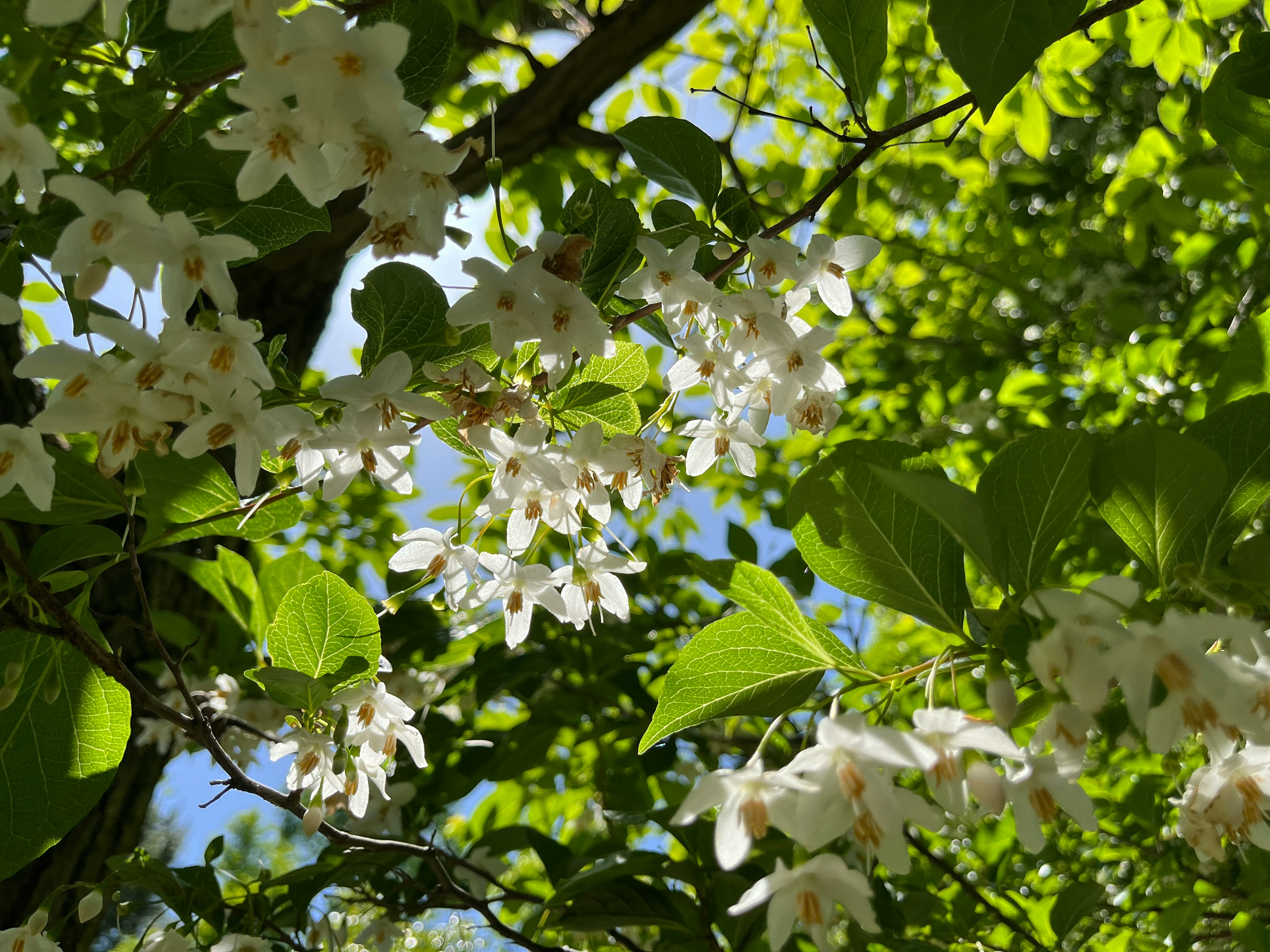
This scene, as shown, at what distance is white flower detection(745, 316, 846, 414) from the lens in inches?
40.4

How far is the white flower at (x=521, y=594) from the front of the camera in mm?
1164

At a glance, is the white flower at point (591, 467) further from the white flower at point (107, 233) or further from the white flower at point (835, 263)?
the white flower at point (107, 233)

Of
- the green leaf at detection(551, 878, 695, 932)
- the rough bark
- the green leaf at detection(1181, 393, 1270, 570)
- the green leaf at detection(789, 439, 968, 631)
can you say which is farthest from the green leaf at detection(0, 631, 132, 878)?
the green leaf at detection(1181, 393, 1270, 570)

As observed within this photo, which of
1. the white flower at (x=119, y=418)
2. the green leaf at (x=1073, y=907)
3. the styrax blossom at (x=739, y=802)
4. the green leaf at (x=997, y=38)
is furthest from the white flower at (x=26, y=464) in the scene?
the green leaf at (x=1073, y=907)

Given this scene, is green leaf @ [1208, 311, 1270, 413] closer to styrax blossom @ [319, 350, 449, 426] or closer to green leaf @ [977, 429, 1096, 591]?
green leaf @ [977, 429, 1096, 591]

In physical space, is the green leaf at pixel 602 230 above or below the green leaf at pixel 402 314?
above

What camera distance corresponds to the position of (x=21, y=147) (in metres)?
0.71

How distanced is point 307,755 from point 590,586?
414 mm

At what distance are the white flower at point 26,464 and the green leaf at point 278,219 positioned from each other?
0.27 meters

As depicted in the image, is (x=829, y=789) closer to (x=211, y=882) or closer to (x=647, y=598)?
(x=211, y=882)

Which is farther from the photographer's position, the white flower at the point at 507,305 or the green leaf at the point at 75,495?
the green leaf at the point at 75,495

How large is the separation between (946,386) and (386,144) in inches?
108

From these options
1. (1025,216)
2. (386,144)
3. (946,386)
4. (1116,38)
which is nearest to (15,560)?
(386,144)

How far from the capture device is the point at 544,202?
247 cm
